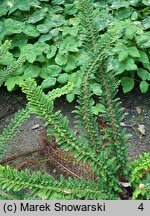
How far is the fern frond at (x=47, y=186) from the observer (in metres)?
2.35

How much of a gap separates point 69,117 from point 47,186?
4.13 feet

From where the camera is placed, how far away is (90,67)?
7.78ft

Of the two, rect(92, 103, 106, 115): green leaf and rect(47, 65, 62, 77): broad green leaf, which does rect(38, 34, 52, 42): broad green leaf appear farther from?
rect(92, 103, 106, 115): green leaf

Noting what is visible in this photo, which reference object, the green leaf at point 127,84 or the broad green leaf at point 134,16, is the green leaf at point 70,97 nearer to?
the green leaf at point 127,84

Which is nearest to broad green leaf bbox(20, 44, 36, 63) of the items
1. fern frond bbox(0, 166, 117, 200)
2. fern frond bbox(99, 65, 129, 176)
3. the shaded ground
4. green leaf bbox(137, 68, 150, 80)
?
the shaded ground

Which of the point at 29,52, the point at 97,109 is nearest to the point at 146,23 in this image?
the point at 97,109

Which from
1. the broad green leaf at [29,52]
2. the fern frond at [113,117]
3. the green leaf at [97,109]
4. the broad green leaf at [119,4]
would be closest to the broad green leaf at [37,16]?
the broad green leaf at [29,52]

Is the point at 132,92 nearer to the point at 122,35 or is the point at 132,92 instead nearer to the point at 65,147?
the point at 122,35

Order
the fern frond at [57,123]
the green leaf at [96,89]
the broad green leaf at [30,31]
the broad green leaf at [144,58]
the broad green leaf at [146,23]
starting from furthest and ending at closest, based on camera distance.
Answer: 1. the broad green leaf at [30,31]
2. the broad green leaf at [146,23]
3. the broad green leaf at [144,58]
4. the green leaf at [96,89]
5. the fern frond at [57,123]

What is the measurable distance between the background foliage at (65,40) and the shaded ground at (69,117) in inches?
6.2

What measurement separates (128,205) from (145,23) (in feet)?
6.01

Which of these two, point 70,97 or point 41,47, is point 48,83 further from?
point 41,47

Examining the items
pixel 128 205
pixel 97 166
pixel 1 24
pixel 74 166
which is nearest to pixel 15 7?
pixel 1 24

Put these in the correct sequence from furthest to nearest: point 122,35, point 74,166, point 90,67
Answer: point 122,35
point 74,166
point 90,67
